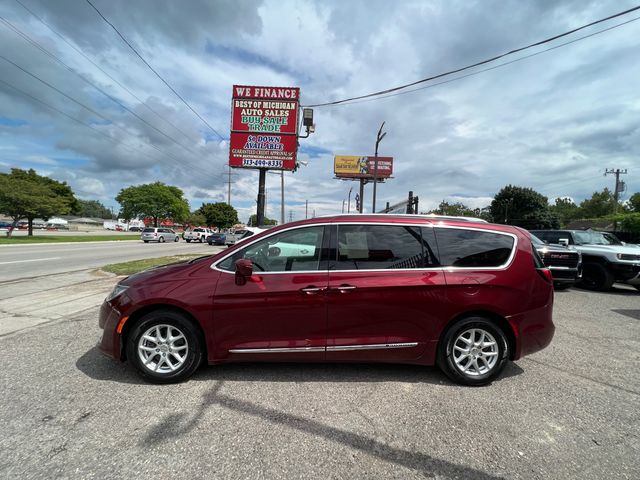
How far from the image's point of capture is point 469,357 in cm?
340

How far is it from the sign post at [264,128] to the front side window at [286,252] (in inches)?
535

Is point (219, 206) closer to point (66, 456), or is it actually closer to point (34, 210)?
point (34, 210)

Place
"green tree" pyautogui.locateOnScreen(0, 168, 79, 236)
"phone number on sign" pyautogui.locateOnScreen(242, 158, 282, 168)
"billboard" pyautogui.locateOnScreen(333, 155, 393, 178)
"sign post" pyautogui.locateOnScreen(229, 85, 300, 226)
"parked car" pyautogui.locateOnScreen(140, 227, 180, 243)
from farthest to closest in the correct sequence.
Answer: "billboard" pyautogui.locateOnScreen(333, 155, 393, 178) < "parked car" pyautogui.locateOnScreen(140, 227, 180, 243) < "green tree" pyautogui.locateOnScreen(0, 168, 79, 236) < "phone number on sign" pyautogui.locateOnScreen(242, 158, 282, 168) < "sign post" pyautogui.locateOnScreen(229, 85, 300, 226)

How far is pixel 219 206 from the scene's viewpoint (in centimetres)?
7894

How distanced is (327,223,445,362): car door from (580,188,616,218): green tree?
313 ft

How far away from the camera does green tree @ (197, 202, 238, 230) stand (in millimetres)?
77188

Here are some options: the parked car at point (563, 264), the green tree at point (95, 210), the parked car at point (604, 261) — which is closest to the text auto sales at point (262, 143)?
the parked car at point (563, 264)

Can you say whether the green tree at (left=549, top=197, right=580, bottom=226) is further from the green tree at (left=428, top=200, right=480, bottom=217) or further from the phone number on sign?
the phone number on sign

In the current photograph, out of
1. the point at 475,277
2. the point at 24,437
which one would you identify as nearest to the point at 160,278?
the point at 24,437

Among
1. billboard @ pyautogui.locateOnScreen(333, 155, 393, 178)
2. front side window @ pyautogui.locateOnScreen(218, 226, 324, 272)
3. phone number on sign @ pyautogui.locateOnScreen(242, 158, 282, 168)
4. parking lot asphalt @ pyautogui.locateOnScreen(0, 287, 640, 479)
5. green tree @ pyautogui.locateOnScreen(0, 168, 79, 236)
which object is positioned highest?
Answer: billboard @ pyautogui.locateOnScreen(333, 155, 393, 178)

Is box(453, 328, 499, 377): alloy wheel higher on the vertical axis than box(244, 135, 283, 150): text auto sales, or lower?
lower

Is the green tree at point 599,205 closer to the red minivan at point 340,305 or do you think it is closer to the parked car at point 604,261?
the parked car at point 604,261

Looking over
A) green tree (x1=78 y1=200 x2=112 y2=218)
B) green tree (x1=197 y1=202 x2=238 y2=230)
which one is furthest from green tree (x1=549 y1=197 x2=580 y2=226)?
green tree (x1=78 y1=200 x2=112 y2=218)

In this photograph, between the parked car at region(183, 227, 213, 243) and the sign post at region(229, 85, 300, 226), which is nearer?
the sign post at region(229, 85, 300, 226)
